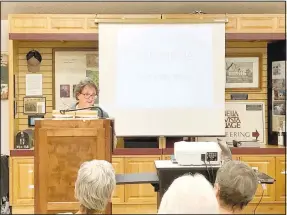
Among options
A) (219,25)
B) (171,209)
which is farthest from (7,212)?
(171,209)

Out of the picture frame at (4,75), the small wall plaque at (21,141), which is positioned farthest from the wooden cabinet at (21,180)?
the picture frame at (4,75)

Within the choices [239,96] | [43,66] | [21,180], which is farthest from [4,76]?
[239,96]

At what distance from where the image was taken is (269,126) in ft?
19.3

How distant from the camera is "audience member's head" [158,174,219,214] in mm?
1356

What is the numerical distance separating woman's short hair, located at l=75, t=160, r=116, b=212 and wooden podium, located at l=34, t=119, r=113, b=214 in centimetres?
61

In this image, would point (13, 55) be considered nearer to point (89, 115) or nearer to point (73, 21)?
point (73, 21)

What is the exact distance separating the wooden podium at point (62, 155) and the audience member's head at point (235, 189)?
926 millimetres

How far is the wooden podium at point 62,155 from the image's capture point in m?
2.88

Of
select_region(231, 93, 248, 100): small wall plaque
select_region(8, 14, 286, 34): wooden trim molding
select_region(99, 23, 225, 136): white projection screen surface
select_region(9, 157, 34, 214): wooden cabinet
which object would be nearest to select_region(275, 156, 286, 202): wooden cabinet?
select_region(99, 23, 225, 136): white projection screen surface

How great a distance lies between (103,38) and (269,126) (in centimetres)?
237

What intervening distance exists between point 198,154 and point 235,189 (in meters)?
1.04

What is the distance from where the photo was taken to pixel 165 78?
5.45 metres

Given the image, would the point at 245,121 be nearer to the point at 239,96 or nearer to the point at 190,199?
the point at 239,96

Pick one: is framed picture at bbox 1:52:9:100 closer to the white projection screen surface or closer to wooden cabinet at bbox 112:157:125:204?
the white projection screen surface
